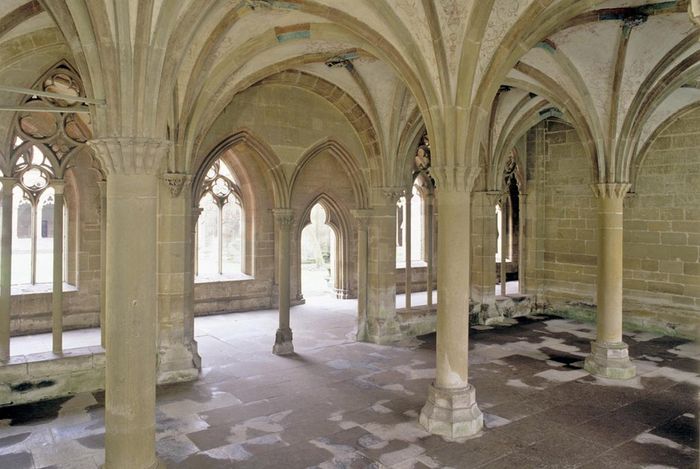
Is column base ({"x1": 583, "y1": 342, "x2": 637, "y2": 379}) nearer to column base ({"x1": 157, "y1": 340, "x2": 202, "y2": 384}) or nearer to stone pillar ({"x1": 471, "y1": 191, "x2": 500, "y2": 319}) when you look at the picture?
stone pillar ({"x1": 471, "y1": 191, "x2": 500, "y2": 319})

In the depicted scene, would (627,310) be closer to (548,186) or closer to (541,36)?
(548,186)

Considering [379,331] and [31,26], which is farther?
[379,331]

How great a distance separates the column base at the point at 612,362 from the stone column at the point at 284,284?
16.2 feet

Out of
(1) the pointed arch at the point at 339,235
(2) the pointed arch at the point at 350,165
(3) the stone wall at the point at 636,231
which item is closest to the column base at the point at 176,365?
(2) the pointed arch at the point at 350,165

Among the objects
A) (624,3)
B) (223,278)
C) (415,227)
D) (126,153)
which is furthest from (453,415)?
(415,227)

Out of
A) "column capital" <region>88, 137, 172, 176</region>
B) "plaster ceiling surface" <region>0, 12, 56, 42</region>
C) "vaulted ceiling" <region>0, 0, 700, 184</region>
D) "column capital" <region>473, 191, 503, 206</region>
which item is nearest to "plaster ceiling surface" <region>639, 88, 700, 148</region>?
"vaulted ceiling" <region>0, 0, 700, 184</region>

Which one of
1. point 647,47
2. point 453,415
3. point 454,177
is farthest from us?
point 647,47

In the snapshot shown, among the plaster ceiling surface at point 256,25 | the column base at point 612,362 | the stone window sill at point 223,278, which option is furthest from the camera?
the stone window sill at point 223,278

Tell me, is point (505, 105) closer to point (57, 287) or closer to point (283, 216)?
point (283, 216)

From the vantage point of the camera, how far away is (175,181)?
24.1ft

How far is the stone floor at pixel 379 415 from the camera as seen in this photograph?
505cm

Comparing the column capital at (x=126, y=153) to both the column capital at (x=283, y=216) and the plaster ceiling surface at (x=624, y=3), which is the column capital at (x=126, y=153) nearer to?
the column capital at (x=283, y=216)

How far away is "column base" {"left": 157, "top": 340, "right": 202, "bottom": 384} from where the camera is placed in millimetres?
7336

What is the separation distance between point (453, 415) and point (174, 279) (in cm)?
440
